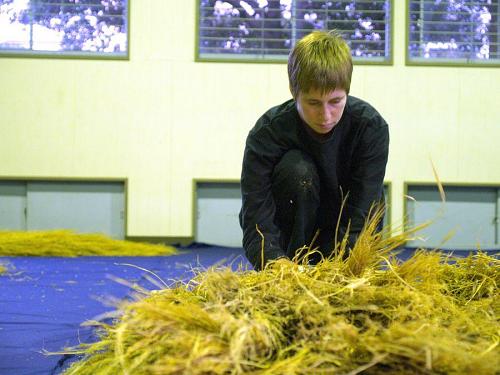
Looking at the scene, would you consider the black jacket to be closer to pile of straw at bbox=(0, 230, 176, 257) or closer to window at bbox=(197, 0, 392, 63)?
pile of straw at bbox=(0, 230, 176, 257)

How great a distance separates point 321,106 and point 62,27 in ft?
15.5

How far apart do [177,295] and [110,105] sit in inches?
190

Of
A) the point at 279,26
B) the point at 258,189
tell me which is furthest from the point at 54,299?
the point at 279,26

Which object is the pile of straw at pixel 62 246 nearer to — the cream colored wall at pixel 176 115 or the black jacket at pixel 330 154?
the cream colored wall at pixel 176 115

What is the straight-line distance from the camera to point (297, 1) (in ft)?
19.1


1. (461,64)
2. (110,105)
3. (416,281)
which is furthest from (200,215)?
(416,281)

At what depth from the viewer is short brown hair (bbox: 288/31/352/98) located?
Answer: 1.57m

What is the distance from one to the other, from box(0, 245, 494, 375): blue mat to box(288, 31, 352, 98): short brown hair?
500mm

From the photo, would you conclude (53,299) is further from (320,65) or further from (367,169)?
(320,65)

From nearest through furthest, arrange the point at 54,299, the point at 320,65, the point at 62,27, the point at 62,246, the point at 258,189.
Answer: the point at 320,65 → the point at 258,189 → the point at 54,299 → the point at 62,246 → the point at 62,27

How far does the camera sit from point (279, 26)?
5.85 meters

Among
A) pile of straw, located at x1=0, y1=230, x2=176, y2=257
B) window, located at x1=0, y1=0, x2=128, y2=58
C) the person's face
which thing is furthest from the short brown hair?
→ window, located at x1=0, y1=0, x2=128, y2=58

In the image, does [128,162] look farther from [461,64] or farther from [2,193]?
[461,64]

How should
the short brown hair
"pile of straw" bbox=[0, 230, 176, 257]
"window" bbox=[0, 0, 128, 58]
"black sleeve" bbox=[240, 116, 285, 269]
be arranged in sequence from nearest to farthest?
1. the short brown hair
2. "black sleeve" bbox=[240, 116, 285, 269]
3. "pile of straw" bbox=[0, 230, 176, 257]
4. "window" bbox=[0, 0, 128, 58]
